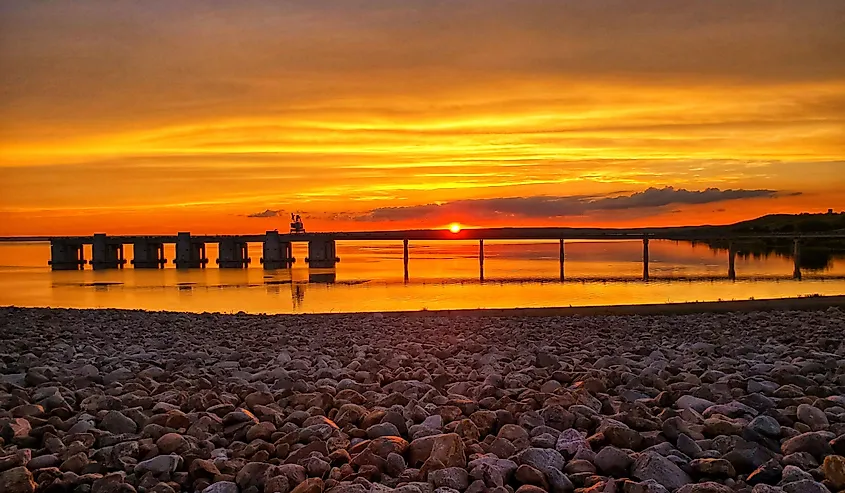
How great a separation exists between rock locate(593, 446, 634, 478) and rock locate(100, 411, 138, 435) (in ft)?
7.55

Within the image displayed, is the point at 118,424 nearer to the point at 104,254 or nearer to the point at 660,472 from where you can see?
the point at 660,472

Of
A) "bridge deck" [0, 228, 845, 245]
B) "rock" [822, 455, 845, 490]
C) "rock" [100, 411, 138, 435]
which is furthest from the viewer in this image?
"bridge deck" [0, 228, 845, 245]

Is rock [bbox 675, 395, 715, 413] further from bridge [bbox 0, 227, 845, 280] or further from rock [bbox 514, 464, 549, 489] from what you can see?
bridge [bbox 0, 227, 845, 280]

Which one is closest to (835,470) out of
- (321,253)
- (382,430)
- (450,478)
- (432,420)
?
(450,478)

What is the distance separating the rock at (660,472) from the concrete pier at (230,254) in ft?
218

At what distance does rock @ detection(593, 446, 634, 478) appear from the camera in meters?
3.04

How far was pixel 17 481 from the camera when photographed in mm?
3039

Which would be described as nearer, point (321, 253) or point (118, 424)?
point (118, 424)

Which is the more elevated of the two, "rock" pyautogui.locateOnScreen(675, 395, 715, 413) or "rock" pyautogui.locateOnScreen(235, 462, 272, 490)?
"rock" pyautogui.locateOnScreen(675, 395, 715, 413)

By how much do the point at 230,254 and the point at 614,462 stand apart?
223 feet

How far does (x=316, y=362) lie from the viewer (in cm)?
652

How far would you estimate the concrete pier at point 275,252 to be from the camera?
208ft

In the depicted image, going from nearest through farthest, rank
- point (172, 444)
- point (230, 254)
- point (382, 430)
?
point (172, 444) → point (382, 430) → point (230, 254)

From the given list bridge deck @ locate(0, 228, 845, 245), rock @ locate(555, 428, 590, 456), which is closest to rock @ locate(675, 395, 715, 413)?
rock @ locate(555, 428, 590, 456)
